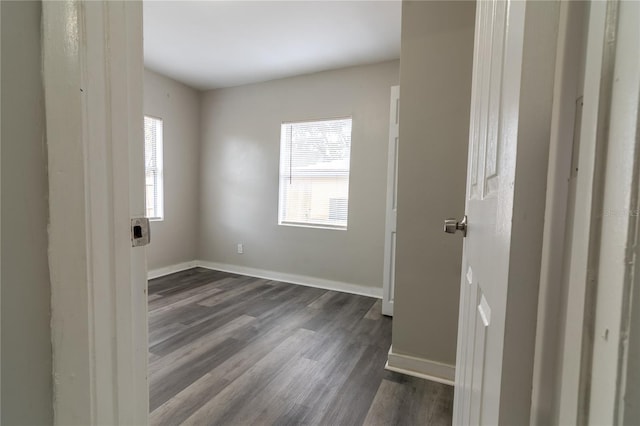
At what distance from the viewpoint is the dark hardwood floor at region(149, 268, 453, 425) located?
4.82 ft

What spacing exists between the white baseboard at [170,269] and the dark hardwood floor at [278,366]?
62 cm

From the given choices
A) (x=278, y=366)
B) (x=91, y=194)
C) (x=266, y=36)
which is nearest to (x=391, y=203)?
(x=278, y=366)

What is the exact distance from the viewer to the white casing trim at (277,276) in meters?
3.32

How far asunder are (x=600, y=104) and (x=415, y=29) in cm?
181

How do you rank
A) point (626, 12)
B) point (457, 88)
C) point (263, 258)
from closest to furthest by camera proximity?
point (626, 12), point (457, 88), point (263, 258)

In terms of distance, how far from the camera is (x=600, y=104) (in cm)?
24

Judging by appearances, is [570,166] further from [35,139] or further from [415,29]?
[415,29]

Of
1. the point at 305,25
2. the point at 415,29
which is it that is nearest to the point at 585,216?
the point at 415,29

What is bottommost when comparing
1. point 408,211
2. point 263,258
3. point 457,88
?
point 263,258

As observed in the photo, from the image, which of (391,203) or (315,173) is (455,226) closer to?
(391,203)

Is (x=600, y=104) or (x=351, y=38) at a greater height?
(x=351, y=38)

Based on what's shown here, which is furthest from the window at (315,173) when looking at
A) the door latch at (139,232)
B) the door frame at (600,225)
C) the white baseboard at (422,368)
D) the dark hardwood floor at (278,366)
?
the door frame at (600,225)

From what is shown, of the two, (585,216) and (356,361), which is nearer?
(585,216)

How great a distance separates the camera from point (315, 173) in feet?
11.7
